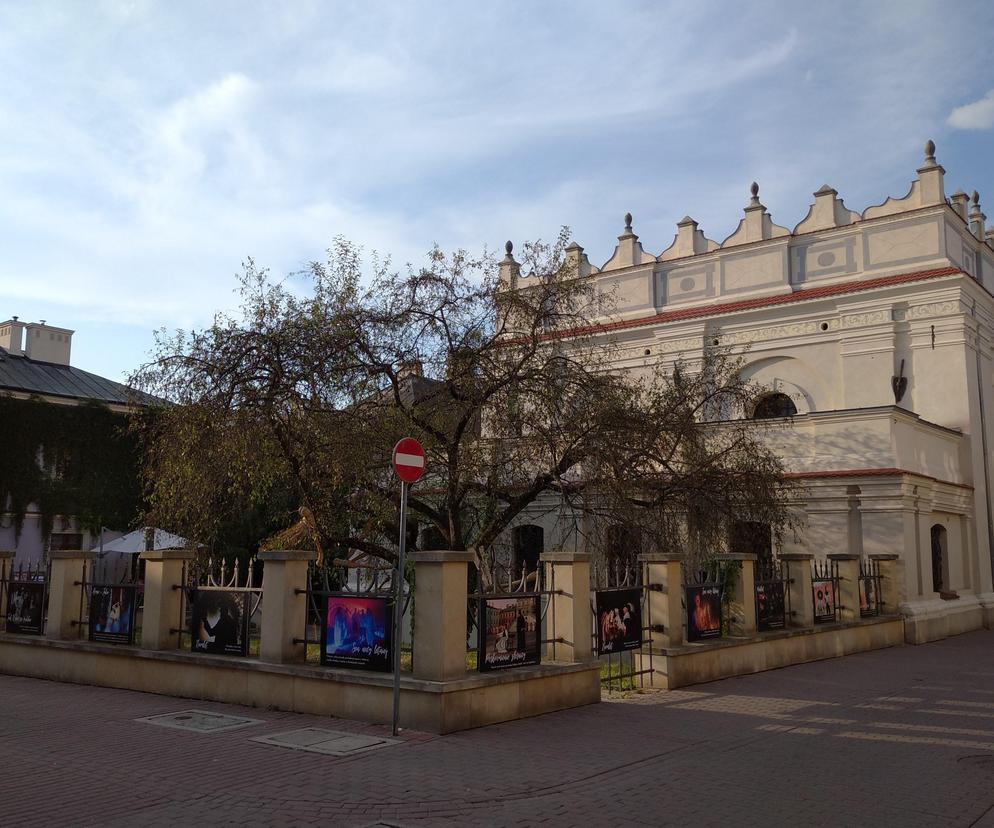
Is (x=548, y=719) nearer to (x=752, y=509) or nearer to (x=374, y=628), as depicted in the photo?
(x=374, y=628)

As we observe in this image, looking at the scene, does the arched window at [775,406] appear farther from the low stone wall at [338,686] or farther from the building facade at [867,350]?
the low stone wall at [338,686]

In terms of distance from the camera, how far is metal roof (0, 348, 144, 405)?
38.1 meters

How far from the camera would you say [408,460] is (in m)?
10.1

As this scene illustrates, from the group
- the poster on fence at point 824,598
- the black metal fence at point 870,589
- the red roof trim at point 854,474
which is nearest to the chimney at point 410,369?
the poster on fence at point 824,598

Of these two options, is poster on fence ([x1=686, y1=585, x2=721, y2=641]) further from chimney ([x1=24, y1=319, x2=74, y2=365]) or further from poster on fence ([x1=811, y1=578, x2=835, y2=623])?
chimney ([x1=24, y1=319, x2=74, y2=365])

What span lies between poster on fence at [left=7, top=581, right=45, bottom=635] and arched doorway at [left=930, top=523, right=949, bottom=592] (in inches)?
830

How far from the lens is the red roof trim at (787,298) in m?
26.3

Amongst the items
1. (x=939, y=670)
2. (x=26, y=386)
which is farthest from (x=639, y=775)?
(x=26, y=386)

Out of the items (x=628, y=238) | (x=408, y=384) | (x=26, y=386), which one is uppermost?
(x=628, y=238)

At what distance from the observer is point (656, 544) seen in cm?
1703

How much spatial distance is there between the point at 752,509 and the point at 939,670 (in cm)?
437

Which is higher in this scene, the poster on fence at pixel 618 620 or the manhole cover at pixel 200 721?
the poster on fence at pixel 618 620

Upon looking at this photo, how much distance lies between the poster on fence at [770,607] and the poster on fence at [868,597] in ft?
12.5

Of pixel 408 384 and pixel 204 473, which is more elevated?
pixel 408 384
